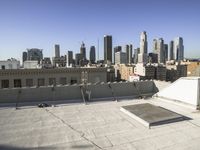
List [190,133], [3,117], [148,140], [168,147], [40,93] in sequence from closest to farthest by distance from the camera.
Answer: [168,147], [148,140], [190,133], [3,117], [40,93]

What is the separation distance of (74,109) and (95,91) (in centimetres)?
390

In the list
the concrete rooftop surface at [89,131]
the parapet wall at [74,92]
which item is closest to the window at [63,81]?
the parapet wall at [74,92]

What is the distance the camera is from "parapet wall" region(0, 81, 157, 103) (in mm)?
13695

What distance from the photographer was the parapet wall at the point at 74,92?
13695mm

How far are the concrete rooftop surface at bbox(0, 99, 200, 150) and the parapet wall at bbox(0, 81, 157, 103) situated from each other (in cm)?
253

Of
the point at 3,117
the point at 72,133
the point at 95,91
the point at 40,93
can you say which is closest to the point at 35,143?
the point at 72,133

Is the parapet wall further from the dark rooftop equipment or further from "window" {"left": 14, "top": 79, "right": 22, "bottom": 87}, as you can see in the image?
"window" {"left": 14, "top": 79, "right": 22, "bottom": 87}

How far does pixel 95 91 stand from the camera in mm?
15508

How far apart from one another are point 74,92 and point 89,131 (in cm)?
695

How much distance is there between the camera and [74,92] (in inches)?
588

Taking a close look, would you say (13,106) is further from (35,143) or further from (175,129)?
(175,129)

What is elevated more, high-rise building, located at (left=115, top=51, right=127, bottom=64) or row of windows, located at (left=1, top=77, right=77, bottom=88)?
high-rise building, located at (left=115, top=51, right=127, bottom=64)

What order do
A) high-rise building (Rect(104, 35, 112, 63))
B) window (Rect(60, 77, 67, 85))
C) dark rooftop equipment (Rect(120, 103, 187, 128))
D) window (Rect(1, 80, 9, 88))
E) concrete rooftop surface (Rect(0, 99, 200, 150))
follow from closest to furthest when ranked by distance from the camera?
concrete rooftop surface (Rect(0, 99, 200, 150)) → dark rooftop equipment (Rect(120, 103, 187, 128)) → window (Rect(1, 80, 9, 88)) → window (Rect(60, 77, 67, 85)) → high-rise building (Rect(104, 35, 112, 63))

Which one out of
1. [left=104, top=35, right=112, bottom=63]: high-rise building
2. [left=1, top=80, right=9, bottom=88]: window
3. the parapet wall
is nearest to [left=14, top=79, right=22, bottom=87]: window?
[left=1, top=80, right=9, bottom=88]: window
